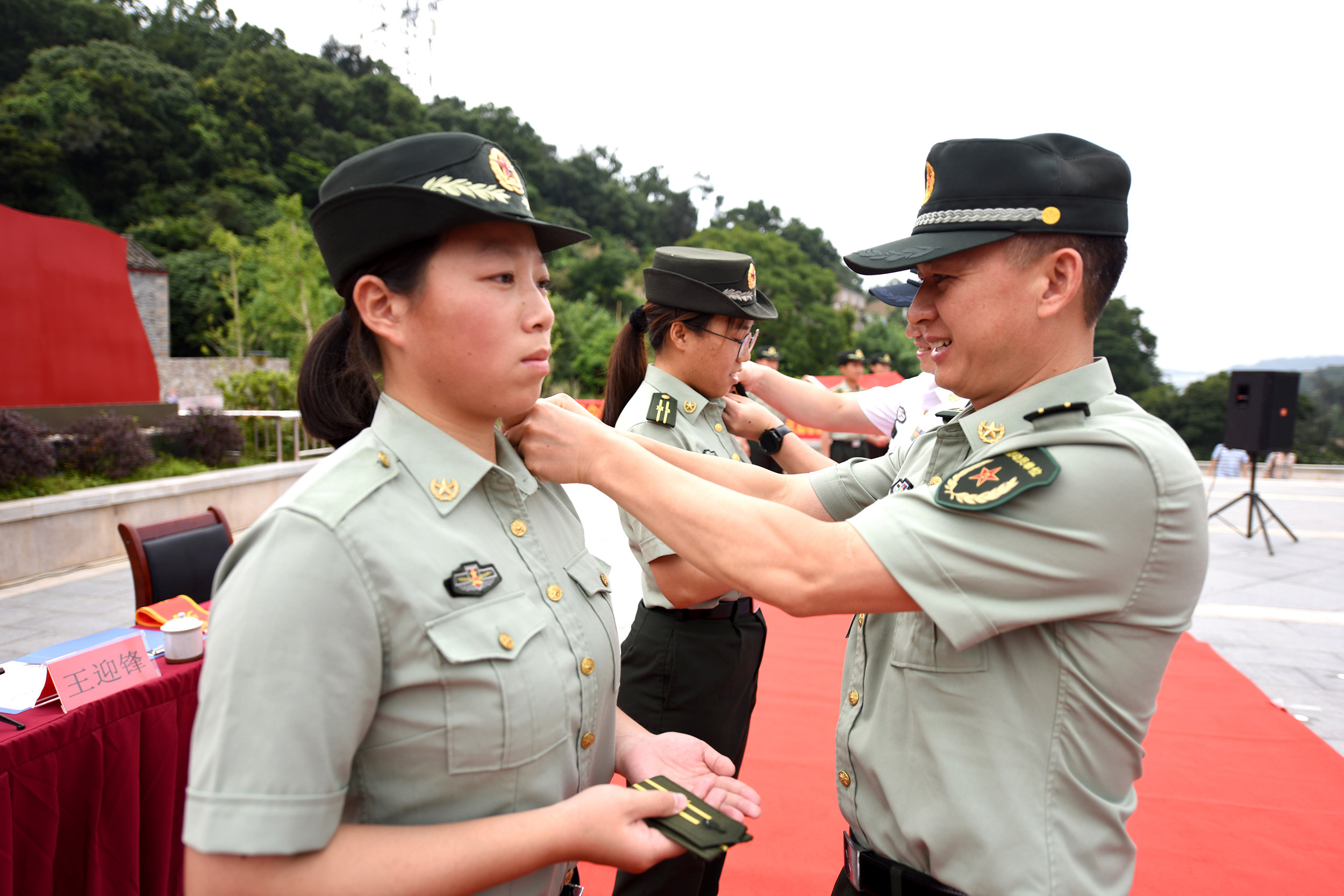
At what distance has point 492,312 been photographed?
1.19 metres

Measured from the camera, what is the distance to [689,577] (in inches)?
82.9

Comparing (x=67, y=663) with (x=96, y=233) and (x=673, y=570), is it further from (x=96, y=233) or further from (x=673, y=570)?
(x=96, y=233)

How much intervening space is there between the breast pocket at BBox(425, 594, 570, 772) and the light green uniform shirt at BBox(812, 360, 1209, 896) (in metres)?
0.60

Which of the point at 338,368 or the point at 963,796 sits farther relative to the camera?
the point at 338,368

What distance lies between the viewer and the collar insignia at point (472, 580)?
1.09 m

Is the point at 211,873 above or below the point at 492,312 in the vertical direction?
below

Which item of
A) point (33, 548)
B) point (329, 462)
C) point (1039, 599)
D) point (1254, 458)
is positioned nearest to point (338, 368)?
point (329, 462)

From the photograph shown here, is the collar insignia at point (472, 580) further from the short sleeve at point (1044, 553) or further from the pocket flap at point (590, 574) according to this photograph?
the short sleeve at point (1044, 553)

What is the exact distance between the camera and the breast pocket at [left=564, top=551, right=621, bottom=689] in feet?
4.46

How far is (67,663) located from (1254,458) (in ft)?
36.5

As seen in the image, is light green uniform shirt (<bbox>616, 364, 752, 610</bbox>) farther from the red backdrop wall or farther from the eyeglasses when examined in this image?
the red backdrop wall

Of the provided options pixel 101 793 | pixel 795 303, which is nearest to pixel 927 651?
pixel 101 793

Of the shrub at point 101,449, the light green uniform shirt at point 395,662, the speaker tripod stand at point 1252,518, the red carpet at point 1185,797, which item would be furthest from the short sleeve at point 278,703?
the speaker tripod stand at point 1252,518

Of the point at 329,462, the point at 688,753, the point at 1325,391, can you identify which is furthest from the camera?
the point at 1325,391
